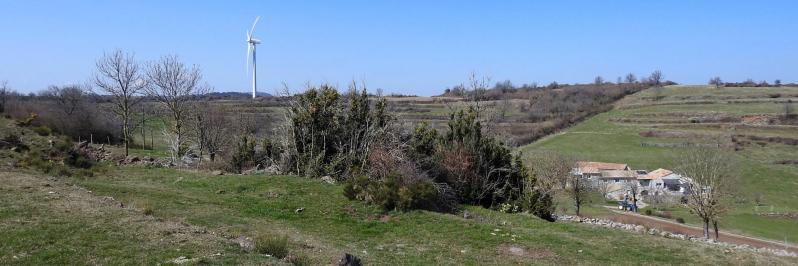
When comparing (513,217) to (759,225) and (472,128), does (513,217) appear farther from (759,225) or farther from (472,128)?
(759,225)

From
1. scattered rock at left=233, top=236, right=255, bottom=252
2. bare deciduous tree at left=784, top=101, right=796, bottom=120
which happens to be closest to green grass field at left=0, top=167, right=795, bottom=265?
scattered rock at left=233, top=236, right=255, bottom=252

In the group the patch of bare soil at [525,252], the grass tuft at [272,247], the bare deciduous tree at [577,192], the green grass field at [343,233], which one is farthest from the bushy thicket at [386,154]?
the bare deciduous tree at [577,192]

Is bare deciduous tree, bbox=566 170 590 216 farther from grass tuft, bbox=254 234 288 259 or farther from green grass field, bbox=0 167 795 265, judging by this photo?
grass tuft, bbox=254 234 288 259

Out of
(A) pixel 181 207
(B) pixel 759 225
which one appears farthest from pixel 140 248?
(B) pixel 759 225

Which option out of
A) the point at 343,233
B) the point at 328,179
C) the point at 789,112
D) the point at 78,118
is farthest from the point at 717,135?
the point at 343,233

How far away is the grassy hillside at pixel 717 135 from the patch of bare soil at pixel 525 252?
41.2m

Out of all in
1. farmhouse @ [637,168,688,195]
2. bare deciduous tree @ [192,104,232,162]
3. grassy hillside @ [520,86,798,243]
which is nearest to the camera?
bare deciduous tree @ [192,104,232,162]

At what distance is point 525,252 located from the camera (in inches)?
576

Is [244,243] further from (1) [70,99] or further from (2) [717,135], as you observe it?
(2) [717,135]

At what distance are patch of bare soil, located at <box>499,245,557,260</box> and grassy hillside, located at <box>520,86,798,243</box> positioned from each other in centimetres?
4119

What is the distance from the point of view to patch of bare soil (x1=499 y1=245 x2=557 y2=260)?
46.8 feet

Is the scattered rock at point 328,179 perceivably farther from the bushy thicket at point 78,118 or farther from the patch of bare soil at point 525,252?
the bushy thicket at point 78,118

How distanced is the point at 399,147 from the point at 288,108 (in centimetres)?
642

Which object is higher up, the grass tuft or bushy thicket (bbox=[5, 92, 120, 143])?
bushy thicket (bbox=[5, 92, 120, 143])
